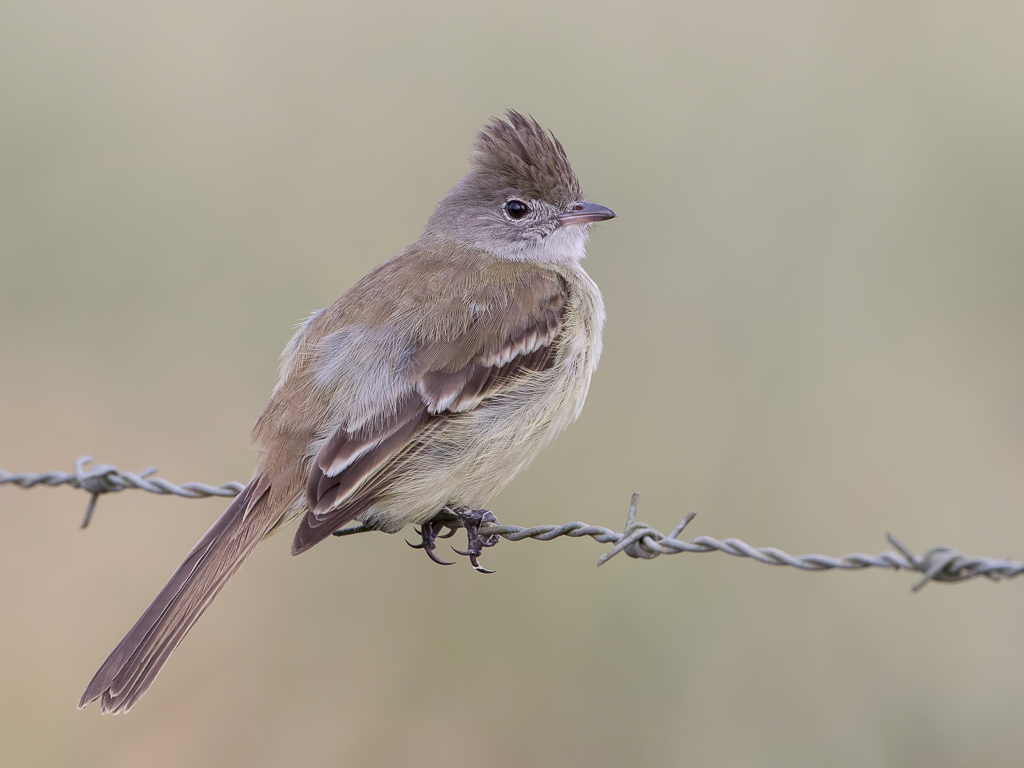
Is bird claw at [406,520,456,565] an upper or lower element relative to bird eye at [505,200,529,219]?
lower

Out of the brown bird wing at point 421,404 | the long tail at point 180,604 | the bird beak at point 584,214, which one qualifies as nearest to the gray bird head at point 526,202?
the bird beak at point 584,214

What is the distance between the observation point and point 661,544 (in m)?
3.23

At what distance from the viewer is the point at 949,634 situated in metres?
5.32

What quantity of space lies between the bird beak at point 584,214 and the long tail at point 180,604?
2.09 m

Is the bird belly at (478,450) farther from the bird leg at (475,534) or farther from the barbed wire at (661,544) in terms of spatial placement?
the barbed wire at (661,544)

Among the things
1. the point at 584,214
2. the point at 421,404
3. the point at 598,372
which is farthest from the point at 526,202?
the point at 421,404

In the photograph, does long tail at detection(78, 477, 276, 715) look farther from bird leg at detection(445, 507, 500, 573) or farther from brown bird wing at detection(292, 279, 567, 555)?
bird leg at detection(445, 507, 500, 573)

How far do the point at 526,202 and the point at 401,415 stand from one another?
172 cm

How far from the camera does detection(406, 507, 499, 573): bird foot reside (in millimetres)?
4305

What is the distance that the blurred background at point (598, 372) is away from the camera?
5367mm

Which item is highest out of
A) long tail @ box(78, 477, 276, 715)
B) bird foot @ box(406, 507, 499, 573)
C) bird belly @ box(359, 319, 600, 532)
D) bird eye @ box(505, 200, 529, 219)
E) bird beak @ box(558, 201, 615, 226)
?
bird beak @ box(558, 201, 615, 226)

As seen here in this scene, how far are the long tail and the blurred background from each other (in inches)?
66.4

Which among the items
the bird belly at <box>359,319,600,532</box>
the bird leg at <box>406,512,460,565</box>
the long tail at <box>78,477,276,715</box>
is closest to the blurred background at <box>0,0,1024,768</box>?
the bird leg at <box>406,512,460,565</box>

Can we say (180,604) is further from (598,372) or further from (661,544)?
(598,372)
